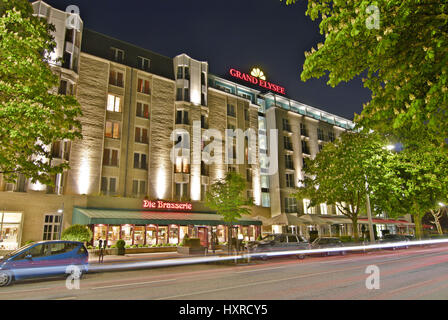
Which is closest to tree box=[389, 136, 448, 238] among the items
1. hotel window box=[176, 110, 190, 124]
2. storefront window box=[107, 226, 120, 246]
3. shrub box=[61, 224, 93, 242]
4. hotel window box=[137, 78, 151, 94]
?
hotel window box=[176, 110, 190, 124]

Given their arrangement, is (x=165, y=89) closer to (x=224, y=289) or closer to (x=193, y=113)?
(x=193, y=113)

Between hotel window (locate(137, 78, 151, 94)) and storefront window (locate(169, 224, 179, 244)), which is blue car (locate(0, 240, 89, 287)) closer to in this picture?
storefront window (locate(169, 224, 179, 244))

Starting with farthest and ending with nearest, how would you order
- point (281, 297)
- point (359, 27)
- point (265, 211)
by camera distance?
point (265, 211) < point (281, 297) < point (359, 27)

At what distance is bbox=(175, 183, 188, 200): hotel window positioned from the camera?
3193 cm

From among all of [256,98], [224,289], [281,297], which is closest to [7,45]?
[224,289]

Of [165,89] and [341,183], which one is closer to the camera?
[341,183]

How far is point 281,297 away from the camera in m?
8.57

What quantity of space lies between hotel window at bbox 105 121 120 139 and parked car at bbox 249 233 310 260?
671 inches

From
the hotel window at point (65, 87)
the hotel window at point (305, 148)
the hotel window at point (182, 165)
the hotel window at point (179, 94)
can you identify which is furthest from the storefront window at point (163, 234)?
the hotel window at point (305, 148)

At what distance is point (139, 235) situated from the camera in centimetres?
2825

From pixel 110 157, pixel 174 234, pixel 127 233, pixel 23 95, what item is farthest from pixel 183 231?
pixel 23 95

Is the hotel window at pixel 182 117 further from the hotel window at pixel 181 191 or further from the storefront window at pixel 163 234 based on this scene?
the storefront window at pixel 163 234

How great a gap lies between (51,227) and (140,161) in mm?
9919

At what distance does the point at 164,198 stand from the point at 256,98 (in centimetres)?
2238
